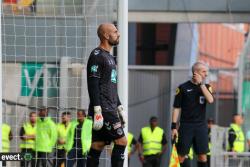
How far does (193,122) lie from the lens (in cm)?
1162

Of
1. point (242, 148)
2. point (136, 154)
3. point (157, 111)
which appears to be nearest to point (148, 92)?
point (157, 111)

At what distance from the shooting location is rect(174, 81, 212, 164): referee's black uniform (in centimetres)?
1161

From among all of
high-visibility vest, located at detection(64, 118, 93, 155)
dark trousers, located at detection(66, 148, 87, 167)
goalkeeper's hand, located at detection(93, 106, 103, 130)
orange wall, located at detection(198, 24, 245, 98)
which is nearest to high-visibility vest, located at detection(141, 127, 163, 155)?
high-visibility vest, located at detection(64, 118, 93, 155)

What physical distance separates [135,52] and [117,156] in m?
16.3

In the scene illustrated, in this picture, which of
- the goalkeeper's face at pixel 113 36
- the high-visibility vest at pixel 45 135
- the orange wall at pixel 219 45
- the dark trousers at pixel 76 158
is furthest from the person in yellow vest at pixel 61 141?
the orange wall at pixel 219 45

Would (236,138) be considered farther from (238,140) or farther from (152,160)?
(152,160)

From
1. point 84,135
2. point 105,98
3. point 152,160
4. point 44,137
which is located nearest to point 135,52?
point 152,160

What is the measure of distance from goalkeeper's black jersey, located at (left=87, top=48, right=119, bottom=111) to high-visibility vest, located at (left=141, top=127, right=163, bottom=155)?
10289 mm

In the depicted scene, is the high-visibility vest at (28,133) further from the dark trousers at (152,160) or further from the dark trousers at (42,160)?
the dark trousers at (152,160)

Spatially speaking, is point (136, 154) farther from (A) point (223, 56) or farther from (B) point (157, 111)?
(A) point (223, 56)

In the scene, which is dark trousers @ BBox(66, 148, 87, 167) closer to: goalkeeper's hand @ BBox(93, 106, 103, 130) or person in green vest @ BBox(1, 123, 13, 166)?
person in green vest @ BBox(1, 123, 13, 166)

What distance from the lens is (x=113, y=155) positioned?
9.04 meters

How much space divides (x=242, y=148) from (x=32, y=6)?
7.80 metres

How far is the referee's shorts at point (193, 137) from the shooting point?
11609 millimetres
